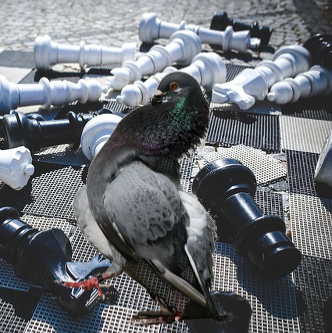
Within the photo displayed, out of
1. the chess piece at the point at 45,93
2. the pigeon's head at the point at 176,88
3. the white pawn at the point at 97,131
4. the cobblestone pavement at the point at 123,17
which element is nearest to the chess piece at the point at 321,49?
the cobblestone pavement at the point at 123,17

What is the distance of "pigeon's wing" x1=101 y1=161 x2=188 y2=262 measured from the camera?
1.51m

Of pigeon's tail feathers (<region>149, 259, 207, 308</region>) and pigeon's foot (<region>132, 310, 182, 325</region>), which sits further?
pigeon's foot (<region>132, 310, 182, 325</region>)

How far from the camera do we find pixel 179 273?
1.50m

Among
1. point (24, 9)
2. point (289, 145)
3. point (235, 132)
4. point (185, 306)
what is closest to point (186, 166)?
point (235, 132)

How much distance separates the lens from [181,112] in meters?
1.75

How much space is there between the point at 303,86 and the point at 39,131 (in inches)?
98.8

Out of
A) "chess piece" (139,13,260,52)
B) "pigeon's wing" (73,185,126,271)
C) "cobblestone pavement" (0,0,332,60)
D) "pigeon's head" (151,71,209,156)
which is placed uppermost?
"pigeon's head" (151,71,209,156)

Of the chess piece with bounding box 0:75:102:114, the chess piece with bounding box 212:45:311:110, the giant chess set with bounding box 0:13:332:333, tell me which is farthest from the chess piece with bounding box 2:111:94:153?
the chess piece with bounding box 212:45:311:110

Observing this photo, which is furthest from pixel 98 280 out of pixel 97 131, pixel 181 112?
pixel 97 131

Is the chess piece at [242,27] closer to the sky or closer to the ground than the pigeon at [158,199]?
closer to the ground

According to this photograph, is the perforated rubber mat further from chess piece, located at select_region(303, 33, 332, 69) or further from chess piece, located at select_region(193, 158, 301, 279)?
chess piece, located at select_region(303, 33, 332, 69)

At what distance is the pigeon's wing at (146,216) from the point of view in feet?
4.96

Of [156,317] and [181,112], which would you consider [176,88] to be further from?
[156,317]

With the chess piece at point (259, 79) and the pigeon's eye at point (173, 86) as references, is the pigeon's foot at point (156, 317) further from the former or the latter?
the chess piece at point (259, 79)
